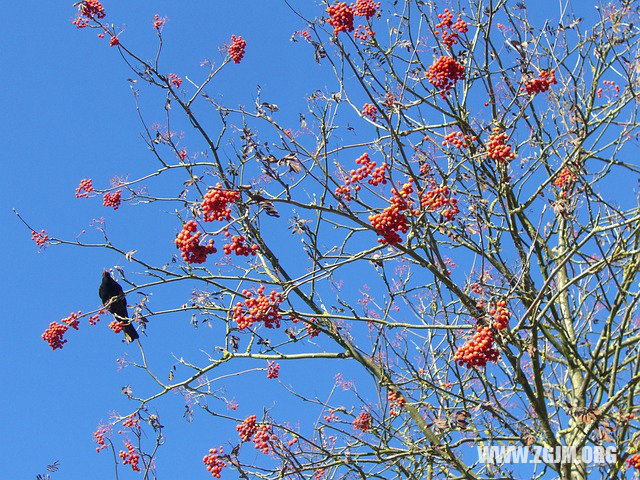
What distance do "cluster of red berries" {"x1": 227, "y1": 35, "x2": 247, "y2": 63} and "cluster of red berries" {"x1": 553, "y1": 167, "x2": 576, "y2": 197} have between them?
2577mm

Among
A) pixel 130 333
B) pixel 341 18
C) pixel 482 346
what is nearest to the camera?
pixel 482 346

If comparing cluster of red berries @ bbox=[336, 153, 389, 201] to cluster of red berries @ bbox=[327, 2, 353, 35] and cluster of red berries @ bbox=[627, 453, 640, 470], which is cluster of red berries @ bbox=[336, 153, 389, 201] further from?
cluster of red berries @ bbox=[627, 453, 640, 470]

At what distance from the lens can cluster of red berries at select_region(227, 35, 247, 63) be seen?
5.73 metres

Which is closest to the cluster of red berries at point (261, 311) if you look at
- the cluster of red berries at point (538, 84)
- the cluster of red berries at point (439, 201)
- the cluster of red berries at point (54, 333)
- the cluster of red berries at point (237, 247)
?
the cluster of red berries at point (237, 247)

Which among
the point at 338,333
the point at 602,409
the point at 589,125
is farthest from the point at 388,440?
the point at 589,125

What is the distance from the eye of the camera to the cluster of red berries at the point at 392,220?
13.1 feet

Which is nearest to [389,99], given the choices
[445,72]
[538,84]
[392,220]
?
[445,72]

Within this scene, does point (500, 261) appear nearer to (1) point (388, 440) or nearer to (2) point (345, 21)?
(1) point (388, 440)

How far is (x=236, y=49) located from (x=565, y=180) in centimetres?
267

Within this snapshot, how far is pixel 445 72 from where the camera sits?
Result: 5016mm

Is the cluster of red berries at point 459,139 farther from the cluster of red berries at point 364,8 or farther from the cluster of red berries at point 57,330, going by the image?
the cluster of red berries at point 57,330

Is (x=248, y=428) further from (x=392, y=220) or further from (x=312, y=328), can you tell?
(x=392, y=220)

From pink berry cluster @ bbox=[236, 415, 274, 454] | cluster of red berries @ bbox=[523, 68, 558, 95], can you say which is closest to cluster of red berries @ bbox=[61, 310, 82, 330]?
pink berry cluster @ bbox=[236, 415, 274, 454]

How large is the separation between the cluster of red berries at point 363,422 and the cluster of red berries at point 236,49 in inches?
115
